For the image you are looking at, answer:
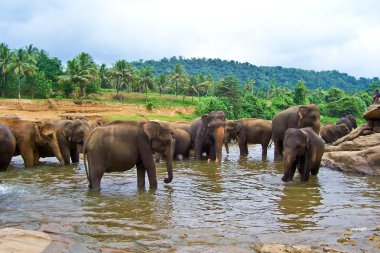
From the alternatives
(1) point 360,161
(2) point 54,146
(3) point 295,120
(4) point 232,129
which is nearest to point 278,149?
(3) point 295,120

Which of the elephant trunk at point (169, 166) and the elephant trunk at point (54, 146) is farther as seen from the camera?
the elephant trunk at point (54, 146)

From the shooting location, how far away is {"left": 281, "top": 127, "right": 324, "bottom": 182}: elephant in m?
11.0

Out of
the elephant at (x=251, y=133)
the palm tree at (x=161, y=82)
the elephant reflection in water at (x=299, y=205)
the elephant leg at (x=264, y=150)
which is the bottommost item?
the elephant leg at (x=264, y=150)

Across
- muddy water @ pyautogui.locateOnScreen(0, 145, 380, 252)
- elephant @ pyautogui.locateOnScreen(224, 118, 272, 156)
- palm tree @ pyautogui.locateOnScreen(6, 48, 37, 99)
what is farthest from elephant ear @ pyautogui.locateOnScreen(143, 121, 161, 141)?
palm tree @ pyautogui.locateOnScreen(6, 48, 37, 99)

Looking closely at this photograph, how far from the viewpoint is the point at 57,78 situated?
70.2m

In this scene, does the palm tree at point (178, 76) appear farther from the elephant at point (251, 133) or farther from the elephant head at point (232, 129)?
the elephant at point (251, 133)

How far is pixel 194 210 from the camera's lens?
828cm

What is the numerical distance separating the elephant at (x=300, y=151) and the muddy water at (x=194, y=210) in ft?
1.16

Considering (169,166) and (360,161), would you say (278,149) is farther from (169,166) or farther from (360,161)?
(169,166)

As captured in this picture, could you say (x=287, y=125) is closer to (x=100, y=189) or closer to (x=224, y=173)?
(x=224, y=173)

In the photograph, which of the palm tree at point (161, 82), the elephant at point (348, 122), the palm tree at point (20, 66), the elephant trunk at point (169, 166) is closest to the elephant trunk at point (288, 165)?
the elephant trunk at point (169, 166)

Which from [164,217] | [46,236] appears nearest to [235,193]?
[164,217]

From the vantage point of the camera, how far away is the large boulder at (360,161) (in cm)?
1304

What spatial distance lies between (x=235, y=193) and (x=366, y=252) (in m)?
4.63
